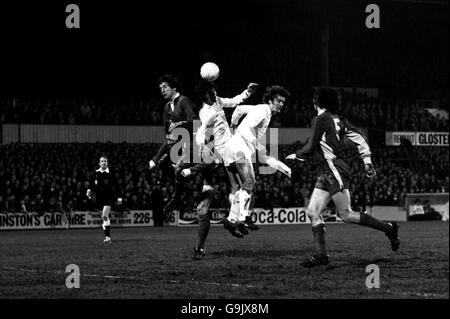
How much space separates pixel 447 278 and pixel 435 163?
3709 cm

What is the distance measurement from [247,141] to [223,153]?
2.00ft

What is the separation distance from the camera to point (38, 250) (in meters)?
17.1

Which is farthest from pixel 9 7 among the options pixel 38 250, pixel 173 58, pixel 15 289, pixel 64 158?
pixel 15 289

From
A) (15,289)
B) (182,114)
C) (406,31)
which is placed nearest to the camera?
(15,289)

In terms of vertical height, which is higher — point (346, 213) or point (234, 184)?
point (234, 184)

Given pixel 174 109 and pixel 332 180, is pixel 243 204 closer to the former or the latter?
pixel 174 109

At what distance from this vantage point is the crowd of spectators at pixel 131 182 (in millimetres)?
32562

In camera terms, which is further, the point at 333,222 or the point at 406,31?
the point at 406,31

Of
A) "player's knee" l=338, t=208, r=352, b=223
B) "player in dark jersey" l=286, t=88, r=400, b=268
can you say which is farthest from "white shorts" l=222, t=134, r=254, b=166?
"player's knee" l=338, t=208, r=352, b=223

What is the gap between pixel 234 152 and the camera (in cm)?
1448

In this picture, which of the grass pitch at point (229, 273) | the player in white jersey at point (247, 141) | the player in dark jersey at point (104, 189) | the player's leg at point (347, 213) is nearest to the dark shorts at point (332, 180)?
the player's leg at point (347, 213)

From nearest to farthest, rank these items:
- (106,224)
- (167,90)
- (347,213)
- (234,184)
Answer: (347,213)
(167,90)
(234,184)
(106,224)

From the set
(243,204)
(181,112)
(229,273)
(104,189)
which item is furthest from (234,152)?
(104,189)
